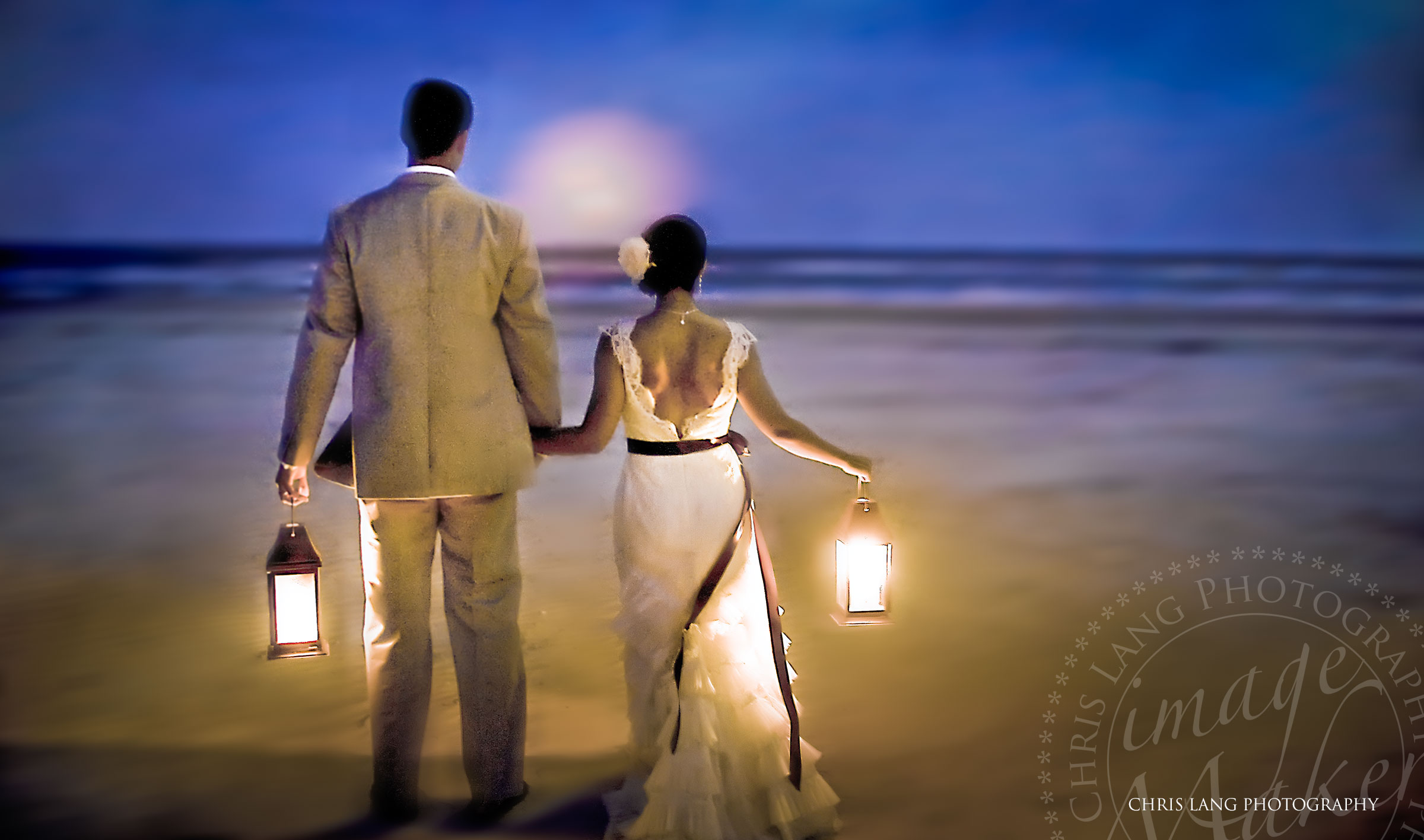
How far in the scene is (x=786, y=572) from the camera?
417 cm

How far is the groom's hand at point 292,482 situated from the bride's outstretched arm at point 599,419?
480mm

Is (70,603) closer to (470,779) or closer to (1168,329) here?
(470,779)

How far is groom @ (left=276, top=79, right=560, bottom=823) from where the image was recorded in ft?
7.36

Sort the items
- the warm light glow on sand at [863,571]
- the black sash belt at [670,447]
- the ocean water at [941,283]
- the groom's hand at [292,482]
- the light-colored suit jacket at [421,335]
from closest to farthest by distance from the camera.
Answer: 1. the light-colored suit jacket at [421,335]
2. the groom's hand at [292,482]
3. the black sash belt at [670,447]
4. the warm light glow on sand at [863,571]
5. the ocean water at [941,283]

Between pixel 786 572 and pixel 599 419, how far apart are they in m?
1.89

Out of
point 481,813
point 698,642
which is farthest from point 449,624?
point 698,642

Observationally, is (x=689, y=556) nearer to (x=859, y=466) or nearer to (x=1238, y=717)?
(x=859, y=466)

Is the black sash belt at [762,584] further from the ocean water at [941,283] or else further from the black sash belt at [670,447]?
the ocean water at [941,283]

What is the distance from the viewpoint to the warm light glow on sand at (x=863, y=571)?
256 cm

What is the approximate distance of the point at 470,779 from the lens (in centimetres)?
246

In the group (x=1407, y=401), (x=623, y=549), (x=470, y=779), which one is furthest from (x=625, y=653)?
(x=1407, y=401)

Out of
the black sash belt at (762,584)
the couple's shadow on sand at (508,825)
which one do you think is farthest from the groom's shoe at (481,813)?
the black sash belt at (762,584)

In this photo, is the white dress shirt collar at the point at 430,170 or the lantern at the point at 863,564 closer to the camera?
the white dress shirt collar at the point at 430,170

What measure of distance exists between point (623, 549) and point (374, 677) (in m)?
0.58
